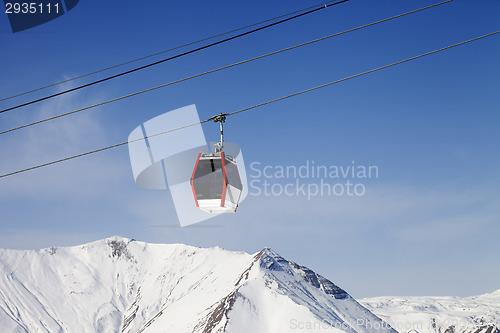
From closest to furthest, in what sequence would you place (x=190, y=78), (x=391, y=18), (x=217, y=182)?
(x=391, y=18)
(x=190, y=78)
(x=217, y=182)

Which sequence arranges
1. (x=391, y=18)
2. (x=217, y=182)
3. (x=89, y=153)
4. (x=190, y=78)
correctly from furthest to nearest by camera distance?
(x=217, y=182)
(x=89, y=153)
(x=190, y=78)
(x=391, y=18)

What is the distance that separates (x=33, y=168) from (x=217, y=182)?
6761 mm

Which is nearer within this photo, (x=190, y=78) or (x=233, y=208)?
(x=190, y=78)

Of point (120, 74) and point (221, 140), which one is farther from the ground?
point (120, 74)

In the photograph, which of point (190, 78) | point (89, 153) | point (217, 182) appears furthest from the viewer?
point (217, 182)

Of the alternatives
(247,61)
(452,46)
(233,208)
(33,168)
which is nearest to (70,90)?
(33,168)

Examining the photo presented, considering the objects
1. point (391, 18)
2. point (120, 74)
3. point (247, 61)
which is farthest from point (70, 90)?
point (391, 18)

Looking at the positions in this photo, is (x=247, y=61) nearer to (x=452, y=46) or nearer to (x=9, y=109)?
(x=452, y=46)

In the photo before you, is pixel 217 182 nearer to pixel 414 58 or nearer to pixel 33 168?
pixel 33 168

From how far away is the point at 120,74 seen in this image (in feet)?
62.0

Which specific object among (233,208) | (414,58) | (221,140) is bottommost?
(233,208)

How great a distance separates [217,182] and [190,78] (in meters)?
5.07

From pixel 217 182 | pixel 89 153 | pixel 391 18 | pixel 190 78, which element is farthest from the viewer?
pixel 217 182

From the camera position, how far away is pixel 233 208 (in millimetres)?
22594
